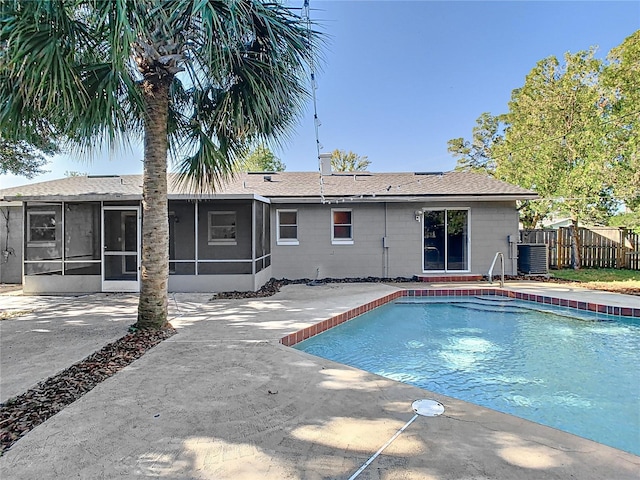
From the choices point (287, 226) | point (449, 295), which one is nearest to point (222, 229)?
point (287, 226)

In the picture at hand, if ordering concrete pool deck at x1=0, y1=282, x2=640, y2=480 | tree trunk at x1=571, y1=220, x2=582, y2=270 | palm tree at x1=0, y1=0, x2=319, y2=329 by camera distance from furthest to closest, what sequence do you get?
tree trunk at x1=571, y1=220, x2=582, y2=270 → palm tree at x1=0, y1=0, x2=319, y2=329 → concrete pool deck at x1=0, y1=282, x2=640, y2=480

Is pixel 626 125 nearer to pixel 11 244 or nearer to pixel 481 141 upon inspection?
pixel 481 141

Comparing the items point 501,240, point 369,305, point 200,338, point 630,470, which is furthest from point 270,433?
point 501,240

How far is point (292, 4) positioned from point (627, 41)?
1158cm

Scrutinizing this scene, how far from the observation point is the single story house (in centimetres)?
1037

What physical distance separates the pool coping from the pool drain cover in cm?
244

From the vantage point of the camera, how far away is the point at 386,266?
11.6 meters

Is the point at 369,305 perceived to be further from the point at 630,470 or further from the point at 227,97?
the point at 630,470

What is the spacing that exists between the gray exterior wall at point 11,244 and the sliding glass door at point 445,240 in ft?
43.3

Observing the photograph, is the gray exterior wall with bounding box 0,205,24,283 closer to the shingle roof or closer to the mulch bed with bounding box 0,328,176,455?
the shingle roof

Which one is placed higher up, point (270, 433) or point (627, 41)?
point (627, 41)

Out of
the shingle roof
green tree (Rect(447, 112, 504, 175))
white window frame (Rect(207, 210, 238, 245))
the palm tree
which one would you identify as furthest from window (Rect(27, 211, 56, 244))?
green tree (Rect(447, 112, 504, 175))

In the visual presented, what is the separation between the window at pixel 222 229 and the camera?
11094 millimetres

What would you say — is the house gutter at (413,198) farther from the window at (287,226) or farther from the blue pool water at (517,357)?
the blue pool water at (517,357)
